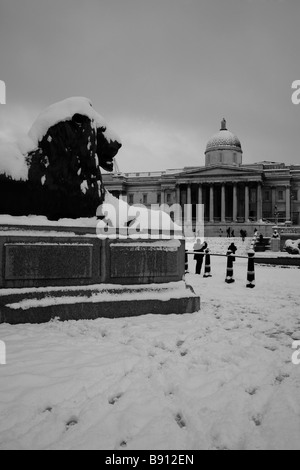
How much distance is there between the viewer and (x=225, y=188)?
7238 centimetres

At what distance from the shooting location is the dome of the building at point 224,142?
75.4 meters

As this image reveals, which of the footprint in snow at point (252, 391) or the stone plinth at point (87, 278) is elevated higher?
the stone plinth at point (87, 278)

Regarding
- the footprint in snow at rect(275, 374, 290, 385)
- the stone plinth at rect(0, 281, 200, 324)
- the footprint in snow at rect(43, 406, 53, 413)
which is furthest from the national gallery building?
the footprint in snow at rect(43, 406, 53, 413)

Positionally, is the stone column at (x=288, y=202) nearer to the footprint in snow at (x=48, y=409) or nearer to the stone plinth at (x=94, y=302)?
the stone plinth at (x=94, y=302)

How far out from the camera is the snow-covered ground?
8.54ft

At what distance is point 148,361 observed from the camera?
3982 mm

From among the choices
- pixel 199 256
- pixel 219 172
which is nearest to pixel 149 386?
pixel 199 256

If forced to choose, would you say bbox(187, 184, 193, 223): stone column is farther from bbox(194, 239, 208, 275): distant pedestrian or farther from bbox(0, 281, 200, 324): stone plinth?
bbox(0, 281, 200, 324): stone plinth

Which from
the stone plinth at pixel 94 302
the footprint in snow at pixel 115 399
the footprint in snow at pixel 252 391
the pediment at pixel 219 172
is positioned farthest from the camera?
the pediment at pixel 219 172

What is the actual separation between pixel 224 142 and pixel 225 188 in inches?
433

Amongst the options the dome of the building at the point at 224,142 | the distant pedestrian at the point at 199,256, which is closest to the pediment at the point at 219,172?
the dome of the building at the point at 224,142

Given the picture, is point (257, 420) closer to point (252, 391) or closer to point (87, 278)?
point (252, 391)

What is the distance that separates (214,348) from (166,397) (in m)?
1.44

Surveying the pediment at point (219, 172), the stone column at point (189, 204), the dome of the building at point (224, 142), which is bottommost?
the stone column at point (189, 204)
